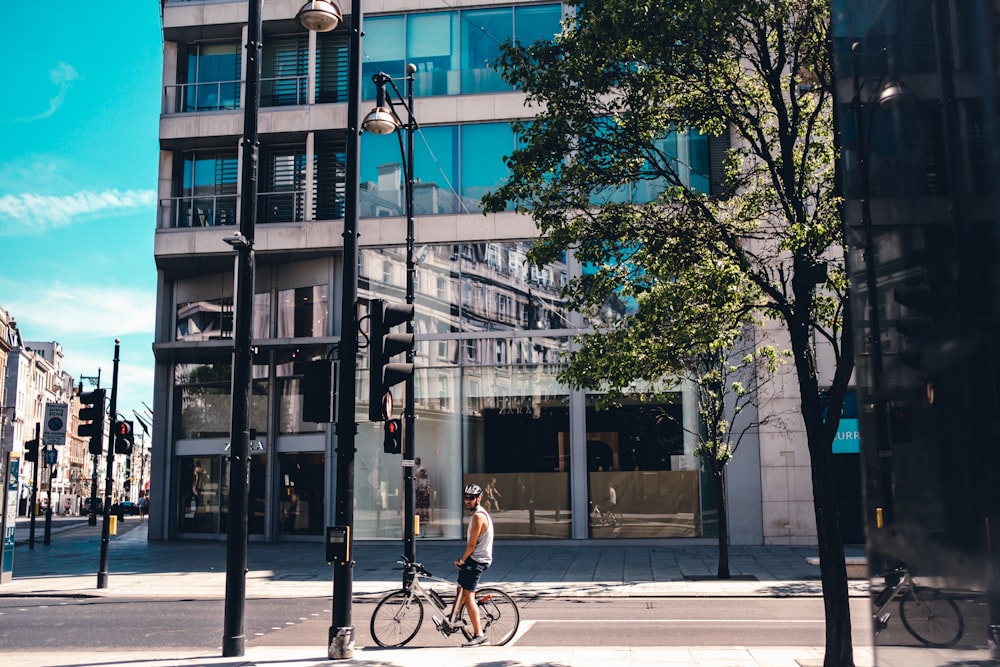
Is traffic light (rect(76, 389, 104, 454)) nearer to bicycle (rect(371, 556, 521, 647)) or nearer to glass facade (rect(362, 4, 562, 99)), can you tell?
bicycle (rect(371, 556, 521, 647))

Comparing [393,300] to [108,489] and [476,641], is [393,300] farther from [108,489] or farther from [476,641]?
[476,641]

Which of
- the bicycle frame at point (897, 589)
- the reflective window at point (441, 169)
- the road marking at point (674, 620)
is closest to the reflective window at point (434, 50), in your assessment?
the reflective window at point (441, 169)

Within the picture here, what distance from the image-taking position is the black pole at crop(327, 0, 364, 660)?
32.5 feet

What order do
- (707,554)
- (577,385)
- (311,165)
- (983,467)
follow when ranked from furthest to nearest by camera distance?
(311,165)
(707,554)
(577,385)
(983,467)

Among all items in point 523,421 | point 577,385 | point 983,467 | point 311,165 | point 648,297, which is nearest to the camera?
point 983,467

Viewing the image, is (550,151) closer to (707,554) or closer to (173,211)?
(707,554)

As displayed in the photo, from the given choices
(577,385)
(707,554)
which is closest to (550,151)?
(577,385)

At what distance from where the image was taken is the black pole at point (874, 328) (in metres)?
2.33

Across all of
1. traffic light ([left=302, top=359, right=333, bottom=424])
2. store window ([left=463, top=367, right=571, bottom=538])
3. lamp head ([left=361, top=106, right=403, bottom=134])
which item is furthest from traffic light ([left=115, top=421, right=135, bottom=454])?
traffic light ([left=302, top=359, right=333, bottom=424])

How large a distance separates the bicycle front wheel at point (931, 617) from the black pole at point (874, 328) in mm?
224

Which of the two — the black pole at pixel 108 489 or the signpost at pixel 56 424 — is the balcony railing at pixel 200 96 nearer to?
the signpost at pixel 56 424

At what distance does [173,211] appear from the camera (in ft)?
96.7

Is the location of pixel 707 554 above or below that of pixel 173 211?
below

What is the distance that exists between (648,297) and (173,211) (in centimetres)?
2311
